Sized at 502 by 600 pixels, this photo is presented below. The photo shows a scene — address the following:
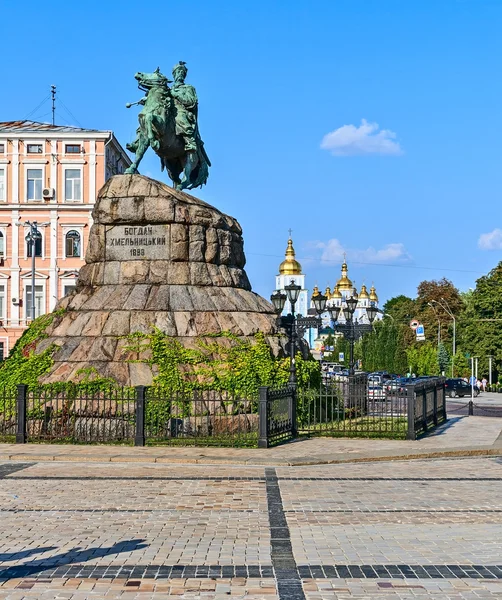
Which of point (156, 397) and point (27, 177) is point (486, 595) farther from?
point (27, 177)

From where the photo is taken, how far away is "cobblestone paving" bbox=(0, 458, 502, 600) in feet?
23.7

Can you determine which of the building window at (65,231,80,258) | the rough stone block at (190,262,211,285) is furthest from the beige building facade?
the rough stone block at (190,262,211,285)

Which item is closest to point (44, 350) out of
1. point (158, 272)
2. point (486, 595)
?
point (158, 272)

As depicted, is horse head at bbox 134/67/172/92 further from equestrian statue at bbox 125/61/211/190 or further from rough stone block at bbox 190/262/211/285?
rough stone block at bbox 190/262/211/285

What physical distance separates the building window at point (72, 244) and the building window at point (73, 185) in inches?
96.2

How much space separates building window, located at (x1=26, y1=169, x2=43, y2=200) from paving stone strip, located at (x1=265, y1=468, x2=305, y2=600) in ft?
174

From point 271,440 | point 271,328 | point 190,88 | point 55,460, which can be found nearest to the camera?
point 55,460

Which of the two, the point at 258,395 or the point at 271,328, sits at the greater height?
the point at 271,328

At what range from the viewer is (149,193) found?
23.5 metres

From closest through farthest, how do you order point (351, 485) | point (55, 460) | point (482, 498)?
point (482, 498), point (351, 485), point (55, 460)

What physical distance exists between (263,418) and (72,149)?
1868 inches

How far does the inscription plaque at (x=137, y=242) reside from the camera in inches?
917

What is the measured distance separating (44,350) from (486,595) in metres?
16.0

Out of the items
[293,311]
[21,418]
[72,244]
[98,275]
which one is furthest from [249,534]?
[72,244]
